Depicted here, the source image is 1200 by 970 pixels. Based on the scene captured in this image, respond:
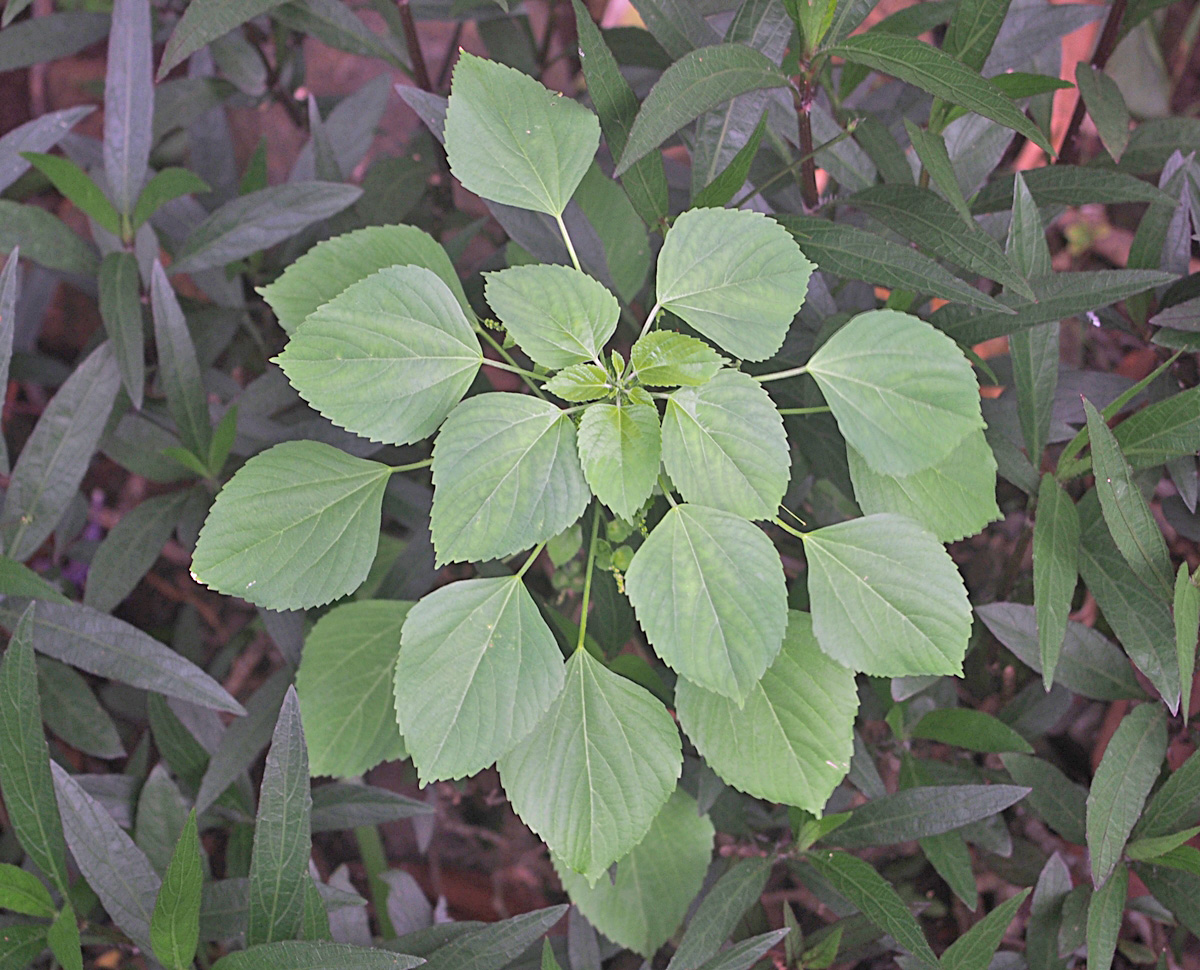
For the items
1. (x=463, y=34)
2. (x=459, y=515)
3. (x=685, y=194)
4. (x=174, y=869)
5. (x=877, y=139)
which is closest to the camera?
(x=459, y=515)

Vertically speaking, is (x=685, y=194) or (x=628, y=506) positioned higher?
(x=685, y=194)

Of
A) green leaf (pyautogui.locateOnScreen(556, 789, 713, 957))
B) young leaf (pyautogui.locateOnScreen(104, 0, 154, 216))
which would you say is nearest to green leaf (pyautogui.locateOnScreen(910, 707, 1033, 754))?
green leaf (pyautogui.locateOnScreen(556, 789, 713, 957))

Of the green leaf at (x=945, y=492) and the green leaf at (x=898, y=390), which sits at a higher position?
the green leaf at (x=898, y=390)

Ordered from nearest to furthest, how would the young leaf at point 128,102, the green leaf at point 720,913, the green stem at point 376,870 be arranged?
the green leaf at point 720,913 → the young leaf at point 128,102 → the green stem at point 376,870

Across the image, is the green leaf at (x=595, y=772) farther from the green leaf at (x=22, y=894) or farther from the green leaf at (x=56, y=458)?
the green leaf at (x=56, y=458)

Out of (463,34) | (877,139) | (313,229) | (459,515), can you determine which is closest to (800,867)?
(459,515)

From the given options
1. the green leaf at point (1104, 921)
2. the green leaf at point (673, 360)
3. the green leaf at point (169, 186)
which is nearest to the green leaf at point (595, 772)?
the green leaf at point (673, 360)

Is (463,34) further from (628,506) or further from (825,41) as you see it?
(628,506)

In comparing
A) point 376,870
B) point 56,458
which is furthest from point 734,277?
point 376,870

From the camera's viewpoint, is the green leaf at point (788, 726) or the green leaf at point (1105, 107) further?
the green leaf at point (1105, 107)
